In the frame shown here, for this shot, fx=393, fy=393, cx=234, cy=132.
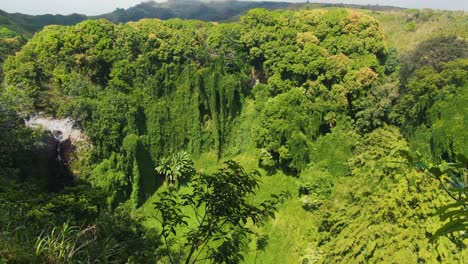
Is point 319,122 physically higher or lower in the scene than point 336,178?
higher

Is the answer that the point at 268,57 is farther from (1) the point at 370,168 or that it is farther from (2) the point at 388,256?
(2) the point at 388,256

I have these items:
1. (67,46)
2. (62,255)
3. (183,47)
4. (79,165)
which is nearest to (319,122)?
(183,47)

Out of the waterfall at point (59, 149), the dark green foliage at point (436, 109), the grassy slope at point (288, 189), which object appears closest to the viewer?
the grassy slope at point (288, 189)

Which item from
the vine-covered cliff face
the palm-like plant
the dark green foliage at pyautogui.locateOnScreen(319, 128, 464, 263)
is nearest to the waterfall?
the vine-covered cliff face

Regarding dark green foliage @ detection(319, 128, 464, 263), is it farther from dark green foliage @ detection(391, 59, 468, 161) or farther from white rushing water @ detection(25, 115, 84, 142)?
white rushing water @ detection(25, 115, 84, 142)

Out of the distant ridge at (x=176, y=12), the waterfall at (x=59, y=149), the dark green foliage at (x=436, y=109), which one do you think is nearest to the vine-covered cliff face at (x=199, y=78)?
the waterfall at (x=59, y=149)

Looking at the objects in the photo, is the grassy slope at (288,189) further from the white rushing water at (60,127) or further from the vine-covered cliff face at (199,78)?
the white rushing water at (60,127)

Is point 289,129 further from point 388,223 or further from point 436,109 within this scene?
point 388,223
